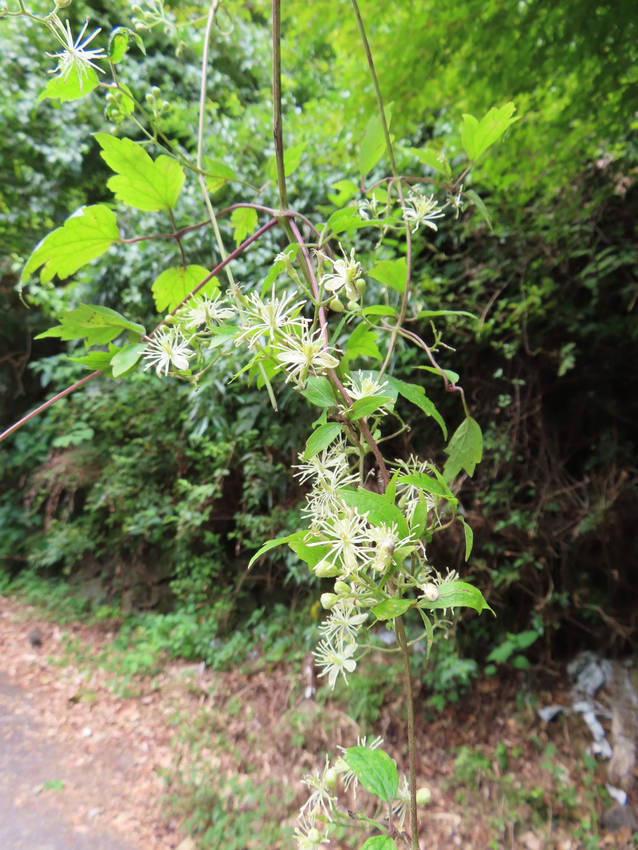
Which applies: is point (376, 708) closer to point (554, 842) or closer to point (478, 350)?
point (554, 842)

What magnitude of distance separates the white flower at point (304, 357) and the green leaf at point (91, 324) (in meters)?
0.15

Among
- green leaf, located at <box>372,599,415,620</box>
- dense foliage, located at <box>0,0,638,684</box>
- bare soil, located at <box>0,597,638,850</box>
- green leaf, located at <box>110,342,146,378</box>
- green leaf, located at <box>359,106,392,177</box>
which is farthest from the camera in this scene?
bare soil, located at <box>0,597,638,850</box>

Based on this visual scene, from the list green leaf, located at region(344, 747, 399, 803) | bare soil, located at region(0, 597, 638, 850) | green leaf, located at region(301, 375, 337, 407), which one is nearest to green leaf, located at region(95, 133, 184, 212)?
green leaf, located at region(301, 375, 337, 407)

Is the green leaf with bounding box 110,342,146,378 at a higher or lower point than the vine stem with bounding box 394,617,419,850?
higher

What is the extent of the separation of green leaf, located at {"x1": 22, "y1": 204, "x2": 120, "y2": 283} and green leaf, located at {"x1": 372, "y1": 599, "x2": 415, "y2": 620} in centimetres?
36

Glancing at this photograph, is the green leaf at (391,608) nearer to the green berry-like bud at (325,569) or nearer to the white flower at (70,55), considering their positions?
the green berry-like bud at (325,569)

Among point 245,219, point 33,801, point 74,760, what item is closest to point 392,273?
point 245,219

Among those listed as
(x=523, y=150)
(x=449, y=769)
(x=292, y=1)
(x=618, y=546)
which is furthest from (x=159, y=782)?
(x=292, y=1)

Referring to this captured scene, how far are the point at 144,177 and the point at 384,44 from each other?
3.61 ft

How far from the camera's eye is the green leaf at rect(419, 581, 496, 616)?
0.90 feet

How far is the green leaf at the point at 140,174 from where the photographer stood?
41cm

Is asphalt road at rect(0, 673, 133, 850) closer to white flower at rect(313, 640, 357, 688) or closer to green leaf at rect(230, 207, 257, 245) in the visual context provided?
white flower at rect(313, 640, 357, 688)

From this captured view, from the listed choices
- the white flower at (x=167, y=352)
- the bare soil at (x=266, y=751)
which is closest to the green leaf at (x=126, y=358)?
the white flower at (x=167, y=352)

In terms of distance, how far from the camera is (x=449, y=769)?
1682mm
